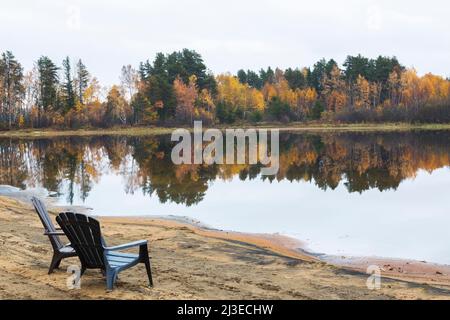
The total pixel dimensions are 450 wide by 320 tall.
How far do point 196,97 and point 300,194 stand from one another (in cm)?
7271

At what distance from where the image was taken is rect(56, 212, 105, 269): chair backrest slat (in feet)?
24.5

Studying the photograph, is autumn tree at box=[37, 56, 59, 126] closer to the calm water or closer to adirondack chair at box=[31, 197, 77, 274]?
the calm water

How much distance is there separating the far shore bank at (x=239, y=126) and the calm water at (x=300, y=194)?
46.3 meters

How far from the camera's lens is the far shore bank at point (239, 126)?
269 ft

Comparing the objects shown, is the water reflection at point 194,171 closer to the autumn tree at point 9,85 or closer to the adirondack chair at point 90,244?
the adirondack chair at point 90,244

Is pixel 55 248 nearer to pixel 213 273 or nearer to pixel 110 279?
pixel 110 279

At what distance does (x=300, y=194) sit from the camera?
70.4 feet

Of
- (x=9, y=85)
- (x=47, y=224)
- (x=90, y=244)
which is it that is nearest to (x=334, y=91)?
(x=9, y=85)

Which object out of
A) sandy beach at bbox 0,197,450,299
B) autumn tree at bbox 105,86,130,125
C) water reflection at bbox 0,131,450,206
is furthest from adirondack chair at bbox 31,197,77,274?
autumn tree at bbox 105,86,130,125

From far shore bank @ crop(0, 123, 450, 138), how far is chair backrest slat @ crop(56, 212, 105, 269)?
75772mm

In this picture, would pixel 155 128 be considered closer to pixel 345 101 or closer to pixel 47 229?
pixel 345 101

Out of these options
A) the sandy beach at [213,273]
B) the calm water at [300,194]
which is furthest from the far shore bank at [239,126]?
the sandy beach at [213,273]
